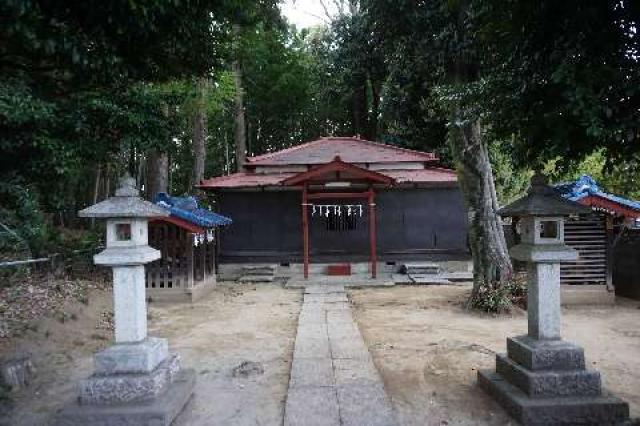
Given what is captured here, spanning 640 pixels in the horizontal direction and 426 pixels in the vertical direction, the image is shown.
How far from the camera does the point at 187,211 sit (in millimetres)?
12719

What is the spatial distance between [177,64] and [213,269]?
8.94 metres

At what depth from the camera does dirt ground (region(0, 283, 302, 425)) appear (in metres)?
5.33

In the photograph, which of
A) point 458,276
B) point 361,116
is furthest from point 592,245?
point 361,116

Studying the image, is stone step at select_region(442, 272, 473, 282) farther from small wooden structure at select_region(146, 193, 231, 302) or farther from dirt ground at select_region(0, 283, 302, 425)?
small wooden structure at select_region(146, 193, 231, 302)

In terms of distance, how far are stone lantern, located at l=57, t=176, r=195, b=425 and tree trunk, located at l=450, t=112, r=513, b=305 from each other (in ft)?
24.0

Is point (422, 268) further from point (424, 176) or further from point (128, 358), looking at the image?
point (128, 358)

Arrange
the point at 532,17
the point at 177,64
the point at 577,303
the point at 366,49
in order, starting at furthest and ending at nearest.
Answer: the point at 366,49 < the point at 577,303 < the point at 177,64 < the point at 532,17

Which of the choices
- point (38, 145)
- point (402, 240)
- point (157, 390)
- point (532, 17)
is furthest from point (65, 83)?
point (402, 240)

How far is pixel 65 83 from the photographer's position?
6.20 m

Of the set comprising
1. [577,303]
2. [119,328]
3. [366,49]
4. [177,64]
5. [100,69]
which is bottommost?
[577,303]

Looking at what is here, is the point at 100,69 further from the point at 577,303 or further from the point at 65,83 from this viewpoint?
the point at 577,303

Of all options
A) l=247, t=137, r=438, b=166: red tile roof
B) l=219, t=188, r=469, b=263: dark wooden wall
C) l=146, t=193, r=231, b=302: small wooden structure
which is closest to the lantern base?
Result: l=146, t=193, r=231, b=302: small wooden structure

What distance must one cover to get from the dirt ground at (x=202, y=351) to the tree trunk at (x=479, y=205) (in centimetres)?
424

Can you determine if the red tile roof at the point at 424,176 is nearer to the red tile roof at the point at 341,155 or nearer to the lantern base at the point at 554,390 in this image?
the red tile roof at the point at 341,155
